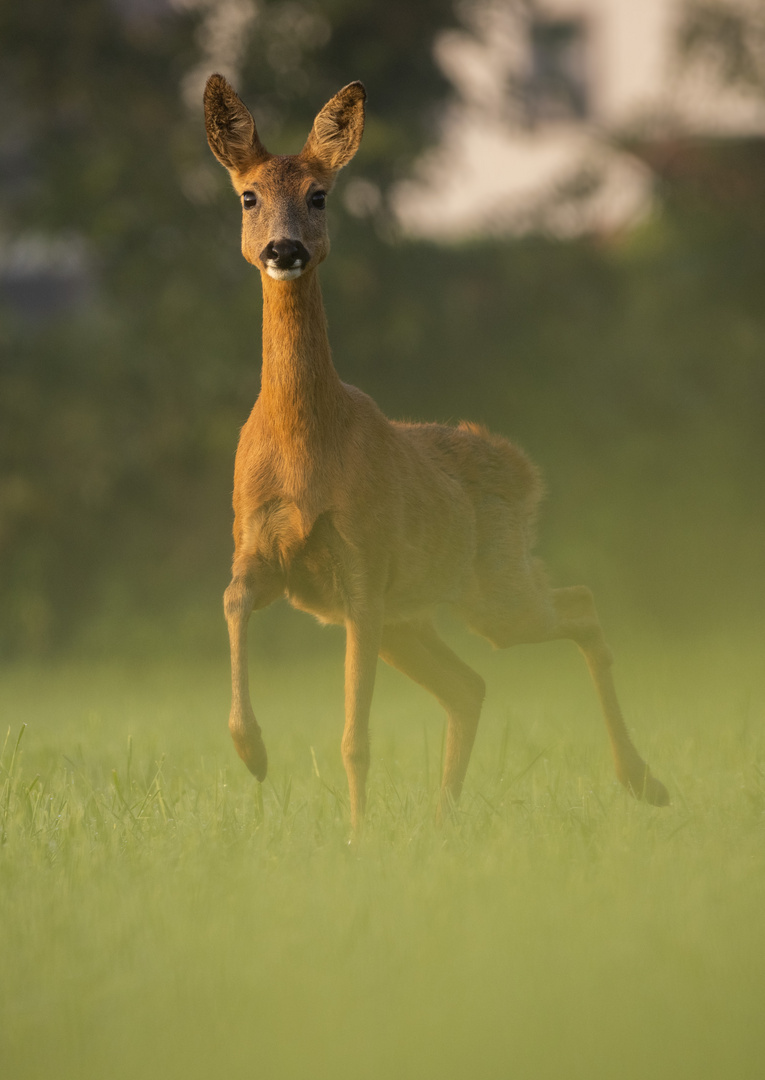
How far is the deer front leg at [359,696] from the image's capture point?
16.5ft

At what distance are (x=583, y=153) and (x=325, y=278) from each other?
2.84 meters

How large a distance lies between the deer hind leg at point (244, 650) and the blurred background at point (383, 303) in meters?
6.87

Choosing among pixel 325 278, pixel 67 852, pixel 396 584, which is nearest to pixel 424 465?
pixel 396 584

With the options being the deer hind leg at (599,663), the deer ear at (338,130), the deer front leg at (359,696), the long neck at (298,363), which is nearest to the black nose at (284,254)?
the long neck at (298,363)

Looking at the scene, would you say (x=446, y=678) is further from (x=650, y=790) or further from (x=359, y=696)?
(x=359, y=696)

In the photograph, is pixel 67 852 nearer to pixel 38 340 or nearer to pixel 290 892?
pixel 290 892

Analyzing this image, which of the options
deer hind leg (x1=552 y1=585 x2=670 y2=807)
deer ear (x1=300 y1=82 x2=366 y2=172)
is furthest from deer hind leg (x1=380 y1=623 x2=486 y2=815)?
deer ear (x1=300 y1=82 x2=366 y2=172)

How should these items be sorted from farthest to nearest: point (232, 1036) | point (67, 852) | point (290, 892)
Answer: point (67, 852) → point (290, 892) → point (232, 1036)

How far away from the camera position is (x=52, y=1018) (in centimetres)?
336

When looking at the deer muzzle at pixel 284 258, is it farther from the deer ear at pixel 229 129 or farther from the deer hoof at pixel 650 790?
the deer hoof at pixel 650 790

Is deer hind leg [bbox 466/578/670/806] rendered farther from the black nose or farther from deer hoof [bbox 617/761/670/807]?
the black nose

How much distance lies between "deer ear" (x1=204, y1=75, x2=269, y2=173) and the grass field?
7.80 ft

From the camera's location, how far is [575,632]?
6469 mm

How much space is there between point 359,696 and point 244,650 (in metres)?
0.43
